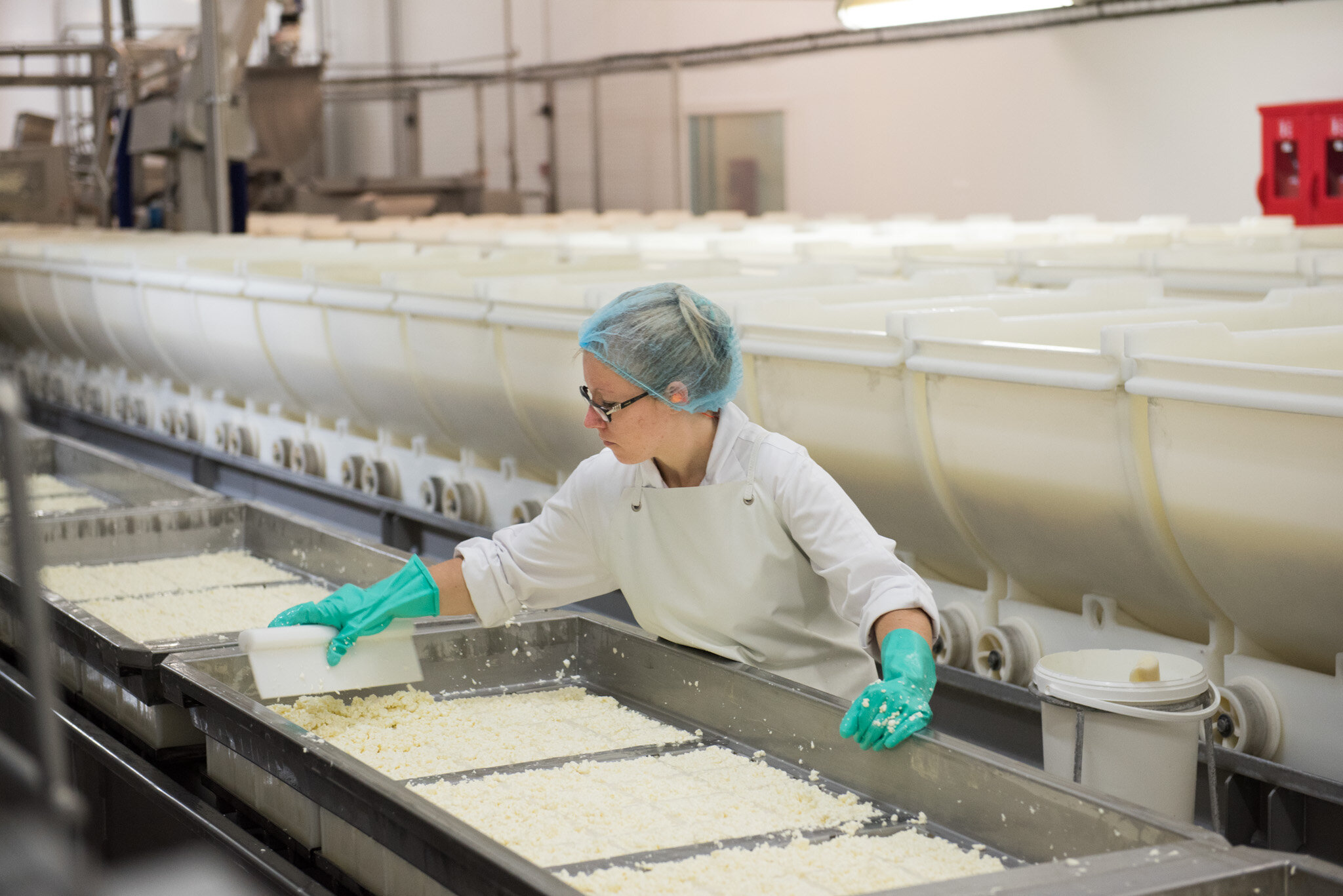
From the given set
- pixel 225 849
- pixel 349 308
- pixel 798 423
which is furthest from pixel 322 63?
pixel 225 849

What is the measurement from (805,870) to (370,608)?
0.85m

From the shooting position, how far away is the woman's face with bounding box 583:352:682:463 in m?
1.91

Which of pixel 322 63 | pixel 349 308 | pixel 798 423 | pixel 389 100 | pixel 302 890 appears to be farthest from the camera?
pixel 389 100

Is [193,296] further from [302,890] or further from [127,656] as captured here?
[302,890]

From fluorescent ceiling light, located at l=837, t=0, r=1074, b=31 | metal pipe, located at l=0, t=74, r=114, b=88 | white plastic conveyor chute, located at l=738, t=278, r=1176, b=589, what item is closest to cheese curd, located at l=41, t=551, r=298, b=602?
white plastic conveyor chute, located at l=738, t=278, r=1176, b=589

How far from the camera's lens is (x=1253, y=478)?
6.27 ft

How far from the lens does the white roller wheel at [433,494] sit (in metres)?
4.07

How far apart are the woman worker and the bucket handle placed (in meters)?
0.29

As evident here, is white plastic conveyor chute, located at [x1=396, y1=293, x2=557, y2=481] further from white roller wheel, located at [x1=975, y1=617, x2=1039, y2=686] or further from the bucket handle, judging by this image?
the bucket handle

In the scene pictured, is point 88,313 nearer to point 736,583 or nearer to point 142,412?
point 142,412

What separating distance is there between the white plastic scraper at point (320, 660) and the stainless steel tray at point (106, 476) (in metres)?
1.35

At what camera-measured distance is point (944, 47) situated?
9008 millimetres

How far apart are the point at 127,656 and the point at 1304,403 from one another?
1.68m

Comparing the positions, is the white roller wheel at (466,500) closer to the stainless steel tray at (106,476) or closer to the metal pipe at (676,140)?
the stainless steel tray at (106,476)
